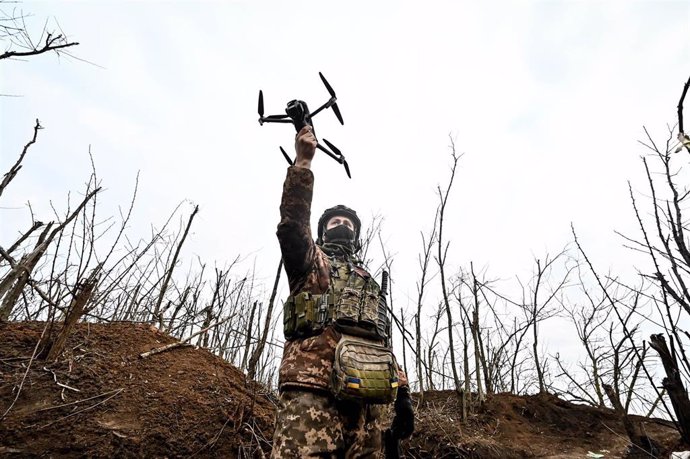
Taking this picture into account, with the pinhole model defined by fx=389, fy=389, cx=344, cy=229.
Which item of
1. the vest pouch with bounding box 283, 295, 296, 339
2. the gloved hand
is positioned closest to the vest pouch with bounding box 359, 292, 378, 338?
the vest pouch with bounding box 283, 295, 296, 339

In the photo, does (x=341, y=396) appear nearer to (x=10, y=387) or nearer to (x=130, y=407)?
(x=130, y=407)

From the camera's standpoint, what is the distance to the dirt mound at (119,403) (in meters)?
2.90

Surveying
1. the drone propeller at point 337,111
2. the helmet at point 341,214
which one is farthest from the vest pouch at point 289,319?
the drone propeller at point 337,111

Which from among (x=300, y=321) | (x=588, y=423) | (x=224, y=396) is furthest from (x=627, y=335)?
(x=588, y=423)

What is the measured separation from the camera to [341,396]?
92.4 inches

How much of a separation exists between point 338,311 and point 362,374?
18.6 inches

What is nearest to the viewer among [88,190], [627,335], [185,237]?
[627,335]

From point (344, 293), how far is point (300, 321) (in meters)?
0.36

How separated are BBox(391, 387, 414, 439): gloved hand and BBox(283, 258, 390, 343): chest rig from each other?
57cm

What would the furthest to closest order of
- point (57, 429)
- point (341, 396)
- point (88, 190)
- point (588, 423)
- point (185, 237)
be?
point (185, 237) → point (588, 423) → point (88, 190) → point (57, 429) → point (341, 396)

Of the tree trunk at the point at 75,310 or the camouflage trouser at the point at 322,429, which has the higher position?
the tree trunk at the point at 75,310

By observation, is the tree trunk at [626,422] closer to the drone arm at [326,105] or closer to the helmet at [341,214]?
the helmet at [341,214]

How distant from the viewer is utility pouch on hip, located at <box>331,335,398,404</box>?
232 cm

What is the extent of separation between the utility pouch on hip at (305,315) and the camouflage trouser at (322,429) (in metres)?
0.40
